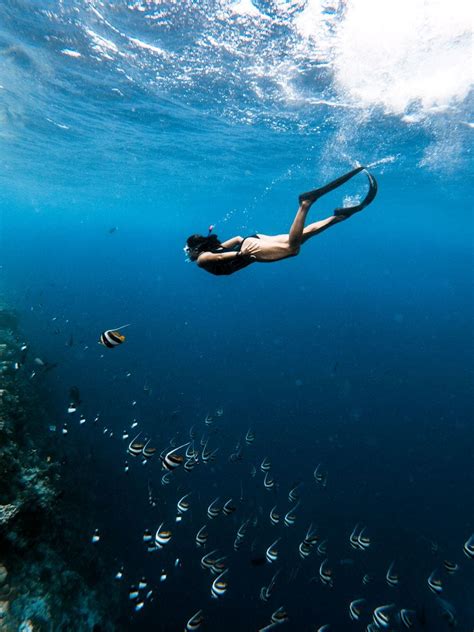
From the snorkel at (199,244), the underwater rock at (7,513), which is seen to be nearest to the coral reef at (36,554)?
the underwater rock at (7,513)

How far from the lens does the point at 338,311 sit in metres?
52.8

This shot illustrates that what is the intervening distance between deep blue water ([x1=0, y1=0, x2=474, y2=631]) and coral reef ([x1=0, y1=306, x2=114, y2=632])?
1.40m

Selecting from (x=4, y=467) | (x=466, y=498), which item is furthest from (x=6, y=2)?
(x=466, y=498)

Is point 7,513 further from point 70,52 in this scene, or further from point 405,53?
point 405,53

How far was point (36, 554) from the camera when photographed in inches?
301

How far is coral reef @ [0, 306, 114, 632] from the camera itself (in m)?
6.57

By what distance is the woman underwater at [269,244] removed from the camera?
4.46 meters

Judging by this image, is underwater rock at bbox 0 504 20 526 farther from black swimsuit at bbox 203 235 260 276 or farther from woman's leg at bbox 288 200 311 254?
woman's leg at bbox 288 200 311 254

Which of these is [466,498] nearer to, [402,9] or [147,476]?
[147,476]

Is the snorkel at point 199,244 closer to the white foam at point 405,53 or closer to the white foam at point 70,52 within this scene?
the white foam at point 405,53

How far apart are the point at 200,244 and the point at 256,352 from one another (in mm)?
25377

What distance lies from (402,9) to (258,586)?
61.6ft

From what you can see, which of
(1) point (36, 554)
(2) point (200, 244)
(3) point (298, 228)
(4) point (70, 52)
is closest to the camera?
(3) point (298, 228)

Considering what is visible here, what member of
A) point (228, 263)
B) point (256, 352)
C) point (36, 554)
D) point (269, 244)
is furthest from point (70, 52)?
point (256, 352)
